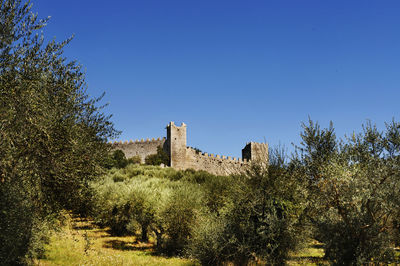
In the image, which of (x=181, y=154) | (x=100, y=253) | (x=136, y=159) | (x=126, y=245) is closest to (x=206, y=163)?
(x=181, y=154)

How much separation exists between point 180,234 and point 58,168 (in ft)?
40.4

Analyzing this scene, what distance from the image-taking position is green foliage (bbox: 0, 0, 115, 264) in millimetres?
9719

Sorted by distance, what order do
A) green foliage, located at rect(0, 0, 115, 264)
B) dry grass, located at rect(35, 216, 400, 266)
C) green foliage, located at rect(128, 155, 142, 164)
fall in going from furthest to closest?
1. green foliage, located at rect(128, 155, 142, 164)
2. dry grass, located at rect(35, 216, 400, 266)
3. green foliage, located at rect(0, 0, 115, 264)

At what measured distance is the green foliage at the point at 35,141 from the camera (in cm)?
972

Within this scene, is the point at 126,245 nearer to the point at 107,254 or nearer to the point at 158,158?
the point at 107,254

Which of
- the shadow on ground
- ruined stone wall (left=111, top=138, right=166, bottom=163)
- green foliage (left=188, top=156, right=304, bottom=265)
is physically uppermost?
ruined stone wall (left=111, top=138, right=166, bottom=163)

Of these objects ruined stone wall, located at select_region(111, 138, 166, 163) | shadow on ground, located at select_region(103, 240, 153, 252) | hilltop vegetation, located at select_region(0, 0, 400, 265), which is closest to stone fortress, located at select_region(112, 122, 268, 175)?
ruined stone wall, located at select_region(111, 138, 166, 163)

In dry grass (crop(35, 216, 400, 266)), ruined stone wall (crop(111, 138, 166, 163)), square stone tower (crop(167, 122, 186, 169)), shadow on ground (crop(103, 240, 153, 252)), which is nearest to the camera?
dry grass (crop(35, 216, 400, 266))

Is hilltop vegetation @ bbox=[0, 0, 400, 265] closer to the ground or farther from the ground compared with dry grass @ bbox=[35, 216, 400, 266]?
farther from the ground

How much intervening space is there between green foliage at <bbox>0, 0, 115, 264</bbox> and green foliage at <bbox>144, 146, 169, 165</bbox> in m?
51.0

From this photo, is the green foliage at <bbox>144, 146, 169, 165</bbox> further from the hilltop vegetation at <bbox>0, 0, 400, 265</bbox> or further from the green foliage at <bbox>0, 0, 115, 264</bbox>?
the green foliage at <bbox>0, 0, 115, 264</bbox>

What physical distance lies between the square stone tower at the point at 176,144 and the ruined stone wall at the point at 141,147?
381 cm

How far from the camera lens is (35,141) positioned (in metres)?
10.3

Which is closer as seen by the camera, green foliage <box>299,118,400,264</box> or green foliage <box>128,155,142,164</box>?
green foliage <box>299,118,400,264</box>
